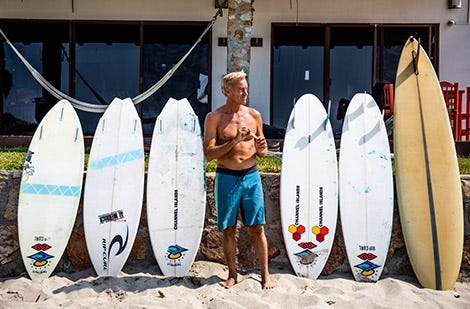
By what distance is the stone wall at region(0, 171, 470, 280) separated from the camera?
303 centimetres

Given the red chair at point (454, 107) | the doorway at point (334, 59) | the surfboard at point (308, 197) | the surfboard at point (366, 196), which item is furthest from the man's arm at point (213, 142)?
the doorway at point (334, 59)

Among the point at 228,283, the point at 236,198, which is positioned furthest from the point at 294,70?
the point at 228,283

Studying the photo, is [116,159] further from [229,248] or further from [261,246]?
[261,246]

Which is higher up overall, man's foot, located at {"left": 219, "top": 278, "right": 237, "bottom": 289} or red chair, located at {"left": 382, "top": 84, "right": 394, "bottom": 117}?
red chair, located at {"left": 382, "top": 84, "right": 394, "bottom": 117}

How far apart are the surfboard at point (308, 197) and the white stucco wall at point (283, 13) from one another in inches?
134

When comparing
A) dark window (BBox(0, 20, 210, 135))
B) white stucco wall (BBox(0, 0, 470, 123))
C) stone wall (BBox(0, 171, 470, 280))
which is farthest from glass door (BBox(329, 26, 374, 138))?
stone wall (BBox(0, 171, 470, 280))

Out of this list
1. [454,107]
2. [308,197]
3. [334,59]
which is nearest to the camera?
[308,197]

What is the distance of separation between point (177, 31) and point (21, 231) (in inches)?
178

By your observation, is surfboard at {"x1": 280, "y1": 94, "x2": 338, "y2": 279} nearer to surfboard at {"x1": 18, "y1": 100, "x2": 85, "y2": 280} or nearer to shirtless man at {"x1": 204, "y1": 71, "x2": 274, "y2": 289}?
shirtless man at {"x1": 204, "y1": 71, "x2": 274, "y2": 289}

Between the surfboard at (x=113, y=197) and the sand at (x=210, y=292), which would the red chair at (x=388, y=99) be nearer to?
the sand at (x=210, y=292)

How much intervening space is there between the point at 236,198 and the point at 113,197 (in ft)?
2.77

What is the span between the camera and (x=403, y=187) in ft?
10.1

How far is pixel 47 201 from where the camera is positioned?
3.02 meters

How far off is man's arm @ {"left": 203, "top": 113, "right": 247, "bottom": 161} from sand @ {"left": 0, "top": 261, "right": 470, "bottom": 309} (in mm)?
755
